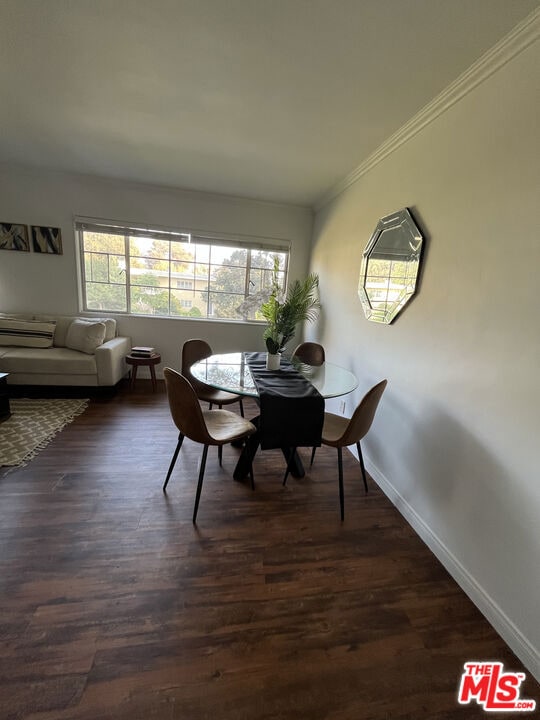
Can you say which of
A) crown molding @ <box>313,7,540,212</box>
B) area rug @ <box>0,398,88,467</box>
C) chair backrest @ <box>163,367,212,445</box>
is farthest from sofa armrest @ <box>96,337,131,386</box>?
crown molding @ <box>313,7,540,212</box>

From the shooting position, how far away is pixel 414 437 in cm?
178

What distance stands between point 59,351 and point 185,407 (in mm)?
2710

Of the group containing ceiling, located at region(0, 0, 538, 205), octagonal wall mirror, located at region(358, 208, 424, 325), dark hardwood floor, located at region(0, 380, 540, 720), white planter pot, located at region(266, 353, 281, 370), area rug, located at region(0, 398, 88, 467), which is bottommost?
dark hardwood floor, located at region(0, 380, 540, 720)

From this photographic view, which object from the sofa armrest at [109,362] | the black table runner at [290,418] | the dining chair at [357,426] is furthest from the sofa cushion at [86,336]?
the dining chair at [357,426]

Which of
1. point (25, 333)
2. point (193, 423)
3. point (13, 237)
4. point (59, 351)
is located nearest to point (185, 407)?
point (193, 423)

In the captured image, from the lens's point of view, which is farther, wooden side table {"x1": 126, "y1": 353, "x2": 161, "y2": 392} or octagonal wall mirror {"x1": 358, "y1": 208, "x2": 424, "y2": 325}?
wooden side table {"x1": 126, "y1": 353, "x2": 161, "y2": 392}

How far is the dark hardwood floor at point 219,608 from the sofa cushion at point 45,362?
150 cm

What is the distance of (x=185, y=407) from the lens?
158 cm

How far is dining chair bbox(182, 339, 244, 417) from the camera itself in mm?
2359

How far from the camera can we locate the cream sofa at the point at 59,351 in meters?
3.10

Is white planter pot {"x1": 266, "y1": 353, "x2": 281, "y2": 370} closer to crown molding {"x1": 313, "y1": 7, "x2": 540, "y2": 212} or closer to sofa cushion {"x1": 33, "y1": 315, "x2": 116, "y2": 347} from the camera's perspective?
crown molding {"x1": 313, "y1": 7, "x2": 540, "y2": 212}

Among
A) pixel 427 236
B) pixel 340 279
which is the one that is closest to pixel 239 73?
pixel 427 236

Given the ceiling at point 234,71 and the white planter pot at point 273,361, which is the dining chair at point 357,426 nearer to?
the white planter pot at point 273,361
